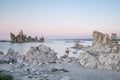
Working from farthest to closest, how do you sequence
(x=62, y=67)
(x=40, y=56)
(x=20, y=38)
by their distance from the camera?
(x=20, y=38)
(x=40, y=56)
(x=62, y=67)

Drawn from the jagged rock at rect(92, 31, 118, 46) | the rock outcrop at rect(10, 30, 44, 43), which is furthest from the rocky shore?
the rock outcrop at rect(10, 30, 44, 43)

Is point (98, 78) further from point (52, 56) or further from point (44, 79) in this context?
point (52, 56)

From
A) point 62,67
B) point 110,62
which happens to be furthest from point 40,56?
point 110,62

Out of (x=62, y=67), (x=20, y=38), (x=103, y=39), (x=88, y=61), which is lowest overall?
(x=62, y=67)

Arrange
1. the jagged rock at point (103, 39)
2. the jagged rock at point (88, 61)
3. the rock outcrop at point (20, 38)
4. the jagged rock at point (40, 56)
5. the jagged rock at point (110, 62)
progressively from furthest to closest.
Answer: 1. the rock outcrop at point (20, 38)
2. the jagged rock at point (103, 39)
3. the jagged rock at point (40, 56)
4. the jagged rock at point (88, 61)
5. the jagged rock at point (110, 62)

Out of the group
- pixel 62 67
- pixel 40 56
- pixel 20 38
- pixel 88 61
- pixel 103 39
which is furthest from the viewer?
pixel 20 38

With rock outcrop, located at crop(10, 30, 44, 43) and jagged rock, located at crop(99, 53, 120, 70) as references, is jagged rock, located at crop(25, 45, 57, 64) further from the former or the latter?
rock outcrop, located at crop(10, 30, 44, 43)

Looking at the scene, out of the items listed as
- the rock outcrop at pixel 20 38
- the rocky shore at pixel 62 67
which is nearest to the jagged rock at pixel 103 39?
the rocky shore at pixel 62 67

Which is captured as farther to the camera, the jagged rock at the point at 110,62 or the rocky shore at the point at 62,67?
the jagged rock at the point at 110,62

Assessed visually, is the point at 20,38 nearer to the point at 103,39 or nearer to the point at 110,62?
the point at 103,39

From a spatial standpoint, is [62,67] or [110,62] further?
[62,67]

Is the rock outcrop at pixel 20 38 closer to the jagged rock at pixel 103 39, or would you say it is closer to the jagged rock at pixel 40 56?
the jagged rock at pixel 103 39

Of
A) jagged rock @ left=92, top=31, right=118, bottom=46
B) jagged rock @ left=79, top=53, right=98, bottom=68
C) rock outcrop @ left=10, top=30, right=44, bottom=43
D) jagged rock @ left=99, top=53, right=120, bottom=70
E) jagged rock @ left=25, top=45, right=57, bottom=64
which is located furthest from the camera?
rock outcrop @ left=10, top=30, right=44, bottom=43

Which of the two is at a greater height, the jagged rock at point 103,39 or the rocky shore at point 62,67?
the jagged rock at point 103,39
